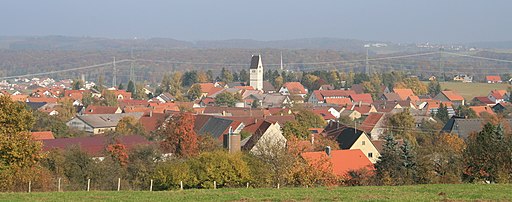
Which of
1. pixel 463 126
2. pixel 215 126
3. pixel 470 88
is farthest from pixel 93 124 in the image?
pixel 470 88

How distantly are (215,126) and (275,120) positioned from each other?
4.46m

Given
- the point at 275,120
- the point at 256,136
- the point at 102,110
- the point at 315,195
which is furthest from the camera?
the point at 102,110

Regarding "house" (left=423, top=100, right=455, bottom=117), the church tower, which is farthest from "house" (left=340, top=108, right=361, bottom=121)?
the church tower

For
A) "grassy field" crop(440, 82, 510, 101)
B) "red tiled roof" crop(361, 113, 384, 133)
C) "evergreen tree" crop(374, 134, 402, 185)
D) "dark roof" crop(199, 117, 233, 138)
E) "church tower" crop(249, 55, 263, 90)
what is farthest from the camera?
"church tower" crop(249, 55, 263, 90)

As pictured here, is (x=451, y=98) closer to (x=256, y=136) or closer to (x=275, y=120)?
(x=275, y=120)

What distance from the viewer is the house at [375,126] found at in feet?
164

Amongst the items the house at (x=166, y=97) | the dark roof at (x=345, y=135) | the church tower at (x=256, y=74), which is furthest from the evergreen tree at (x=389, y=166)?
the church tower at (x=256, y=74)

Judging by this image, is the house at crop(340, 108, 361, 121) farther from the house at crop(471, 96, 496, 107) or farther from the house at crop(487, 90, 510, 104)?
the house at crop(487, 90, 510, 104)

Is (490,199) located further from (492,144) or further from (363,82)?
(363,82)

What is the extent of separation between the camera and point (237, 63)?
631 ft

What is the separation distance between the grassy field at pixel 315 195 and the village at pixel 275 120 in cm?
788

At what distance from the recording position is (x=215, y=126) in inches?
1823

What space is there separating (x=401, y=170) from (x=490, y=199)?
11284 millimetres

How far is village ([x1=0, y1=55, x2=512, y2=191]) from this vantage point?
3209cm
